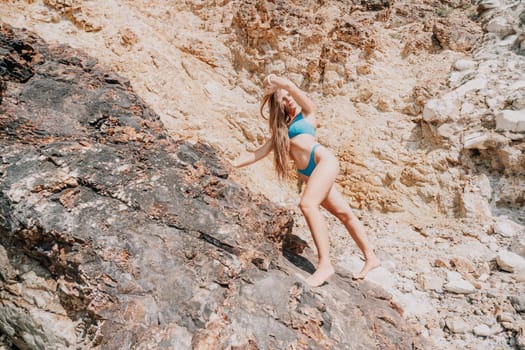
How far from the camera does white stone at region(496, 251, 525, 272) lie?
3.83m

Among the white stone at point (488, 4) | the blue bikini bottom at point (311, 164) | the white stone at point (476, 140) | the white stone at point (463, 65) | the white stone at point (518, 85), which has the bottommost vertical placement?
the white stone at point (476, 140)

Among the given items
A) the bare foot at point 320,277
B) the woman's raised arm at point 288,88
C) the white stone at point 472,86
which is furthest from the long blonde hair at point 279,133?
the white stone at point 472,86

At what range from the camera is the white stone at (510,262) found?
383cm

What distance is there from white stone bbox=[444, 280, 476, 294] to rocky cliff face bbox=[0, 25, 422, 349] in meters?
1.18

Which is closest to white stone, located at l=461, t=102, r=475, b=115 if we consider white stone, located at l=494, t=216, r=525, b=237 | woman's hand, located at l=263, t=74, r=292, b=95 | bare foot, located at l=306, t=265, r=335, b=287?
white stone, located at l=494, t=216, r=525, b=237

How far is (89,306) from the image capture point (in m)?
1.80

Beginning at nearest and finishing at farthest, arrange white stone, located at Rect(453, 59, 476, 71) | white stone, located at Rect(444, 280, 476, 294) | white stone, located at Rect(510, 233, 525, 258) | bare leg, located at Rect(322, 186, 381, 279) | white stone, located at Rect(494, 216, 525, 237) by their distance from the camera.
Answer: bare leg, located at Rect(322, 186, 381, 279) → white stone, located at Rect(444, 280, 476, 294) → white stone, located at Rect(510, 233, 525, 258) → white stone, located at Rect(494, 216, 525, 237) → white stone, located at Rect(453, 59, 476, 71)

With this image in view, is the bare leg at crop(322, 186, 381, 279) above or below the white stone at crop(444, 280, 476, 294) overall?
above

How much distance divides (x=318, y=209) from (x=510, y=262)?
2.66 metres

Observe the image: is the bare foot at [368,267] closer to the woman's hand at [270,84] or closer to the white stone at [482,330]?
the white stone at [482,330]

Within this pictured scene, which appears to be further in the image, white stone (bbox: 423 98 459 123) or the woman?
white stone (bbox: 423 98 459 123)

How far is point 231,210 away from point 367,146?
398 centimetres

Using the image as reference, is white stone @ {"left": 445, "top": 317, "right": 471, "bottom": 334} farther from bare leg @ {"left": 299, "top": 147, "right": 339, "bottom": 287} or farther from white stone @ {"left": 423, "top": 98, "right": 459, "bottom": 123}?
white stone @ {"left": 423, "top": 98, "right": 459, "bottom": 123}

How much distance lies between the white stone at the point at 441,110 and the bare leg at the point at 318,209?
3.54 meters
